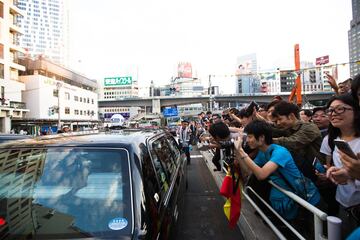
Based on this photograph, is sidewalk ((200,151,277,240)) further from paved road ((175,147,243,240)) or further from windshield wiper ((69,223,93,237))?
windshield wiper ((69,223,93,237))

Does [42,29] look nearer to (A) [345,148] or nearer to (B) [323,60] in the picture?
(B) [323,60]

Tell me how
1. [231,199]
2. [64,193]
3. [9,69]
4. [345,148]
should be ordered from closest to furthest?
1. [345,148]
2. [64,193]
3. [231,199]
4. [9,69]

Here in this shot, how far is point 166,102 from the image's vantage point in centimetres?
6862

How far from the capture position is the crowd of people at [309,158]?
241 centimetres

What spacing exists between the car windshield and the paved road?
1529 mm

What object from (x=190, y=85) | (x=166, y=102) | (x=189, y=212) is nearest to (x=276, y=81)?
(x=190, y=85)

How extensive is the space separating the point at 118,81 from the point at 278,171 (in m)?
75.1

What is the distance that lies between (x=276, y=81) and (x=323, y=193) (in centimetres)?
7156

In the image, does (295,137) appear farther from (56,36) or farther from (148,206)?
(56,36)

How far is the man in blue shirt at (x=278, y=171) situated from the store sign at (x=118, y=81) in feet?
239

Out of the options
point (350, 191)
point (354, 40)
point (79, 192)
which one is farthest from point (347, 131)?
point (354, 40)

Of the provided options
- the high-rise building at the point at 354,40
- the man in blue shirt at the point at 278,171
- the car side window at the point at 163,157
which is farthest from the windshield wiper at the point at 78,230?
the high-rise building at the point at 354,40

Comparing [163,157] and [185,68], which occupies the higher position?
[185,68]

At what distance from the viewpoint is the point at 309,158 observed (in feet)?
11.7
